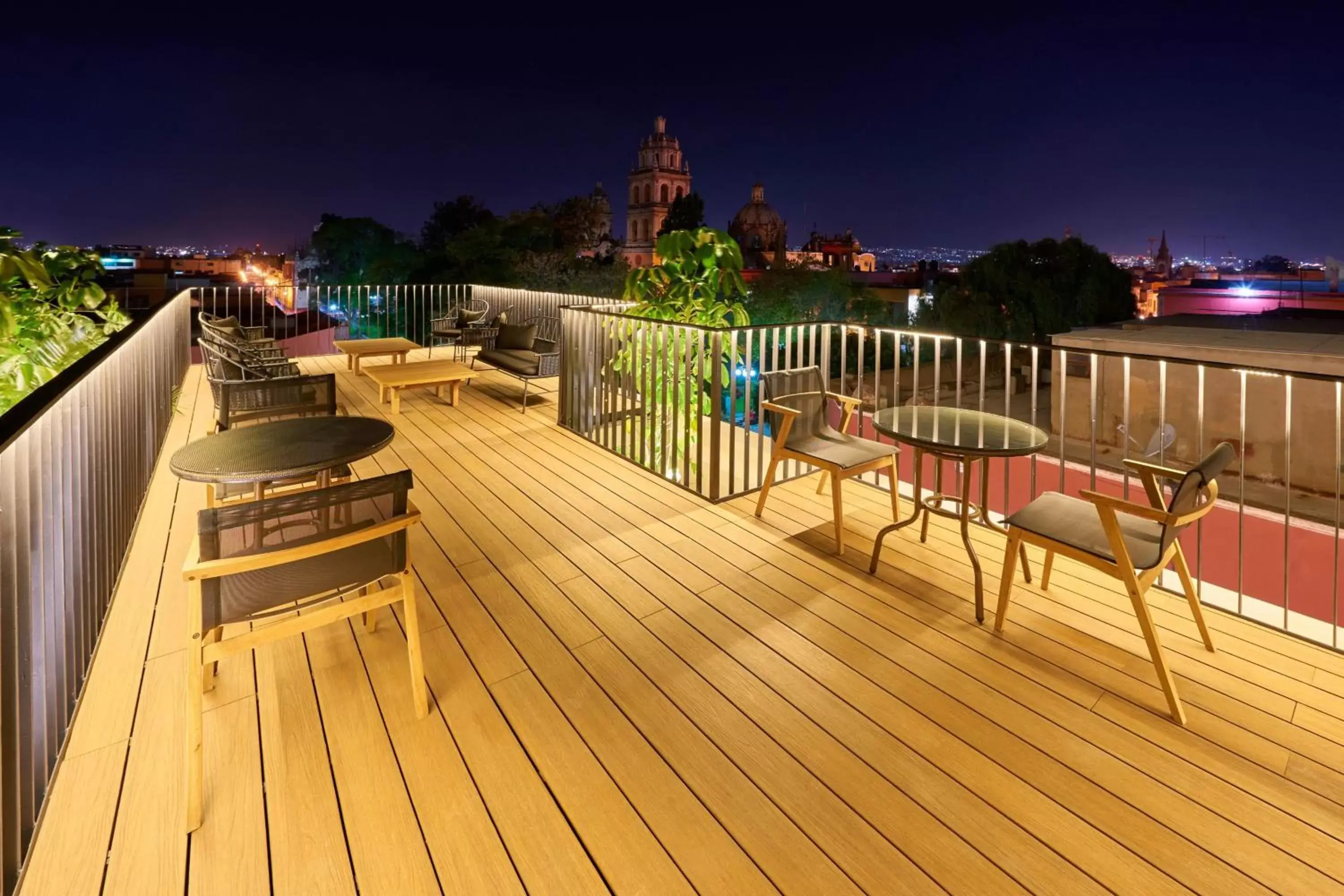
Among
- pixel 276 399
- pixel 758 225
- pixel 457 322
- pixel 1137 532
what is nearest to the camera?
pixel 1137 532

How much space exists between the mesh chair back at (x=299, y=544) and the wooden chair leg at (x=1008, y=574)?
7.01ft

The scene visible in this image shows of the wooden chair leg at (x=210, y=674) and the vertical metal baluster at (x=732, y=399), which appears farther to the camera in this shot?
the vertical metal baluster at (x=732, y=399)

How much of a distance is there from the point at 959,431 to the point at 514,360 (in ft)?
15.3

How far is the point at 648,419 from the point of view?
16.5ft

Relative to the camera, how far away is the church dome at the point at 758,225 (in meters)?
94.1

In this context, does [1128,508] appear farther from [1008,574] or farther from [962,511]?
[962,511]

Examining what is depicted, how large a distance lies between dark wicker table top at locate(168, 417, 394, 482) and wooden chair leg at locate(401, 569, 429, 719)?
662 millimetres

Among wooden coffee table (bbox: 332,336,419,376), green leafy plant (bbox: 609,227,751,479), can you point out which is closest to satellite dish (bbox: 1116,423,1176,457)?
green leafy plant (bbox: 609,227,751,479)

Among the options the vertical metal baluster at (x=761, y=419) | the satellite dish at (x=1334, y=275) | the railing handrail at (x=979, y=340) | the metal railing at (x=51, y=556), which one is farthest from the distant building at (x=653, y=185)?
the metal railing at (x=51, y=556)

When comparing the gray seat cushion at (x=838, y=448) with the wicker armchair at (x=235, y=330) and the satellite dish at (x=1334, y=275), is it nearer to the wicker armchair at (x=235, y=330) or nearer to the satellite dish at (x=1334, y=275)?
the wicker armchair at (x=235, y=330)

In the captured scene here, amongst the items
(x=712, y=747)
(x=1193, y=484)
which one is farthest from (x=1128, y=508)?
(x=712, y=747)

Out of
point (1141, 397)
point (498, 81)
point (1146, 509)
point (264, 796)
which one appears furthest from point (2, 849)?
point (498, 81)

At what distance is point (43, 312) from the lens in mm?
4344

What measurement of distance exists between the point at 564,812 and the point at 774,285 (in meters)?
45.8
